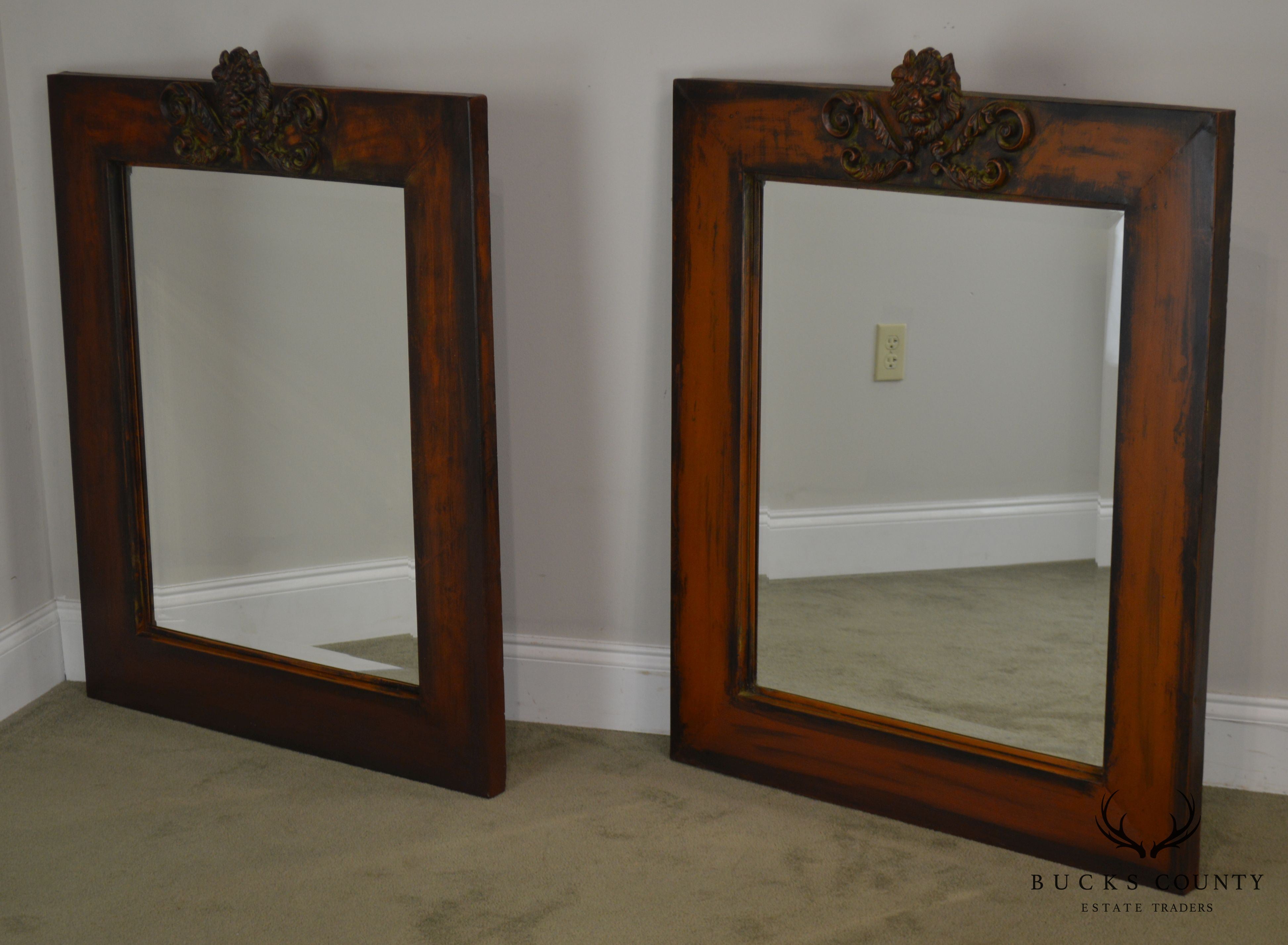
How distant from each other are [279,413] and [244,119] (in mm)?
507

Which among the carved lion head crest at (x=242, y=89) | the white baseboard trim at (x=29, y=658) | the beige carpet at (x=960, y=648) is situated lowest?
the white baseboard trim at (x=29, y=658)

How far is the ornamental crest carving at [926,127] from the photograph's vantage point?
167cm

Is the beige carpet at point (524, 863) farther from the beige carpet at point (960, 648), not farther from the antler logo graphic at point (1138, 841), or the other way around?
the beige carpet at point (960, 648)

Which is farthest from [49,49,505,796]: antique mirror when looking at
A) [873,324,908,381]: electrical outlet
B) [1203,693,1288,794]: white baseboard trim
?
[1203,693,1288,794]: white baseboard trim

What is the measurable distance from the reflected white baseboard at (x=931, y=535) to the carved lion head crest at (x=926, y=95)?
0.58 m

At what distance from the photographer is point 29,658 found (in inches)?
A: 95.8

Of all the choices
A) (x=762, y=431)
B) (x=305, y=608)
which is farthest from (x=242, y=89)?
(x=762, y=431)

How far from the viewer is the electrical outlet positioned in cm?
191

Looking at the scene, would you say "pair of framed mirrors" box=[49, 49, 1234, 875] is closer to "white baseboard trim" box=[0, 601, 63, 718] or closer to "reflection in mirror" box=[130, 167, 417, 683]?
"reflection in mirror" box=[130, 167, 417, 683]

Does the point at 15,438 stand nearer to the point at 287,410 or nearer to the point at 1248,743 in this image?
the point at 287,410

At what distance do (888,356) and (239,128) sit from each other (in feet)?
3.69

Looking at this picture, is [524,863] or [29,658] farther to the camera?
[29,658]

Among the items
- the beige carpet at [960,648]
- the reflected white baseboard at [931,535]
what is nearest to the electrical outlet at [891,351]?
the reflected white baseboard at [931,535]

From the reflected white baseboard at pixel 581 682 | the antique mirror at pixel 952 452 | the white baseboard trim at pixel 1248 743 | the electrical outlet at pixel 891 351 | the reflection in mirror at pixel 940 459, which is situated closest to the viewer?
the antique mirror at pixel 952 452
